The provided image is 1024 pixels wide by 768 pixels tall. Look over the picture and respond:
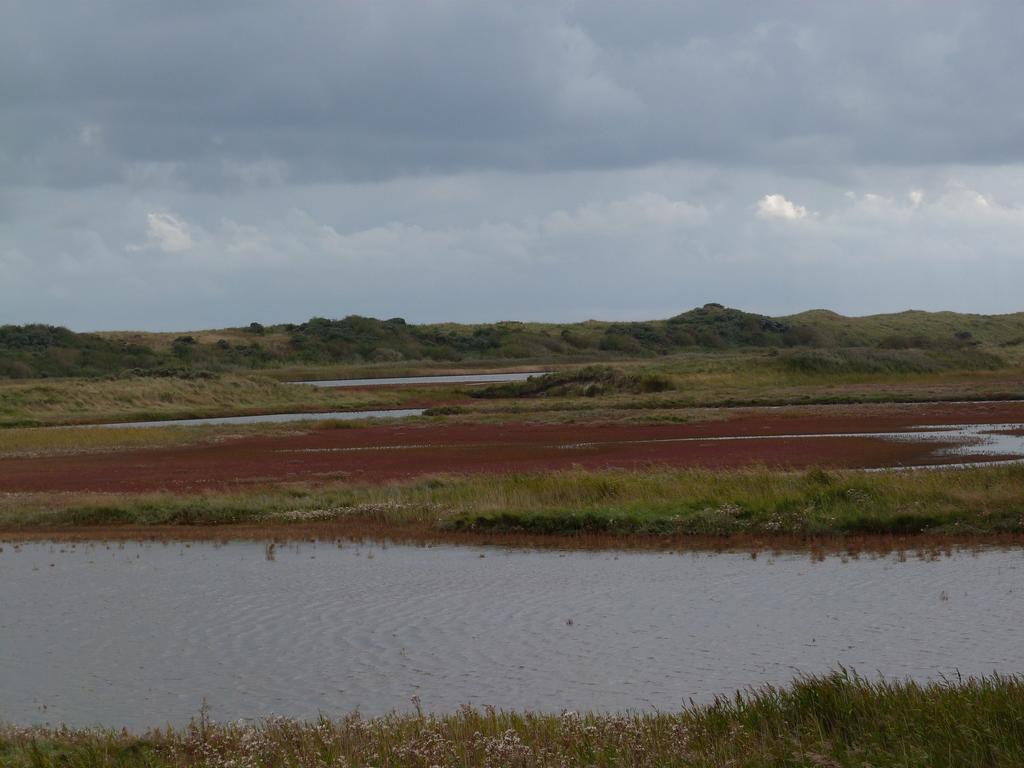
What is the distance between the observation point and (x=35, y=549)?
23.8m

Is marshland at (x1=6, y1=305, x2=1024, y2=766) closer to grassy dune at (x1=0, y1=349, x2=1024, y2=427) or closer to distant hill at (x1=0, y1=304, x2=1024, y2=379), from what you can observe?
grassy dune at (x1=0, y1=349, x2=1024, y2=427)

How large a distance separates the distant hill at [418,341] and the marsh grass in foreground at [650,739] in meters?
131

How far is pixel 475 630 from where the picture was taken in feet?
49.0

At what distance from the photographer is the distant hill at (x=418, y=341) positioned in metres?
147

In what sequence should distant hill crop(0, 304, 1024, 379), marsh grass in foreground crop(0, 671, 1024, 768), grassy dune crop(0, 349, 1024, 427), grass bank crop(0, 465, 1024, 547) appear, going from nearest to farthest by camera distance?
marsh grass in foreground crop(0, 671, 1024, 768) → grass bank crop(0, 465, 1024, 547) → grassy dune crop(0, 349, 1024, 427) → distant hill crop(0, 304, 1024, 379)

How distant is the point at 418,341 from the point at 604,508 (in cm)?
16821

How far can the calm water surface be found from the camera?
12.1m

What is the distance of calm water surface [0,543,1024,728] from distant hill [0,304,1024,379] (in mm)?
121826

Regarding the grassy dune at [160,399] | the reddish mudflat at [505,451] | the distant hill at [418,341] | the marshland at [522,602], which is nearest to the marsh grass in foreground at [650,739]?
the marshland at [522,602]

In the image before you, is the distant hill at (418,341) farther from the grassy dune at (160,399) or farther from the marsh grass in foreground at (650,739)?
the marsh grass in foreground at (650,739)

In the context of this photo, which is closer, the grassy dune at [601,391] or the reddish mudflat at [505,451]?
the reddish mudflat at [505,451]

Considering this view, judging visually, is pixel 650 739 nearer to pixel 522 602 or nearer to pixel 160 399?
pixel 522 602

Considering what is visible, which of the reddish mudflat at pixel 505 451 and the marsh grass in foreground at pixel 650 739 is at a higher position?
the marsh grass in foreground at pixel 650 739

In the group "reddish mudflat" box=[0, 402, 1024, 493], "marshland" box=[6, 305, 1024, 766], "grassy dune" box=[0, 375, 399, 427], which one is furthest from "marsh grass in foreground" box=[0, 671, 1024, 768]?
"grassy dune" box=[0, 375, 399, 427]
